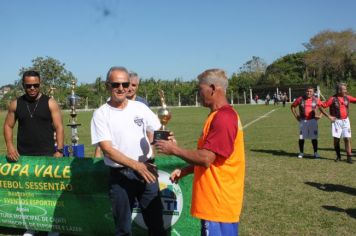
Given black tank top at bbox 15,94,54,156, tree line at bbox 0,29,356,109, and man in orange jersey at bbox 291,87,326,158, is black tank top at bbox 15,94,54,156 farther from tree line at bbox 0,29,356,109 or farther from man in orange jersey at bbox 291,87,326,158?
tree line at bbox 0,29,356,109

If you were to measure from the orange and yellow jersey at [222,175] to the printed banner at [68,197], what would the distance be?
1.54 metres

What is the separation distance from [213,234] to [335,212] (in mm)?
3683

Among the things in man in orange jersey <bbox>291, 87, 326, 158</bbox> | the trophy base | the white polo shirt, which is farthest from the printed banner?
man in orange jersey <bbox>291, 87, 326, 158</bbox>

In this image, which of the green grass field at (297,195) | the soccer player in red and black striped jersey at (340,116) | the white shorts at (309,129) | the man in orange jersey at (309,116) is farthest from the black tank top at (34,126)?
the white shorts at (309,129)

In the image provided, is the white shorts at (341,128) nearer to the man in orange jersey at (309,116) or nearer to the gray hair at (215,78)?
the man in orange jersey at (309,116)

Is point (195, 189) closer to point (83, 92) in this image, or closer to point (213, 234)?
point (213, 234)

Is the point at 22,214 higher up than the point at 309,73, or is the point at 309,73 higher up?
the point at 309,73

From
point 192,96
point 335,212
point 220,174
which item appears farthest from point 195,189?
point 192,96

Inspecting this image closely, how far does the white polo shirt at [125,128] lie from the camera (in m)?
4.00

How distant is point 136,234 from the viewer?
516 cm

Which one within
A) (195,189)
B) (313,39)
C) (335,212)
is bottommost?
(335,212)

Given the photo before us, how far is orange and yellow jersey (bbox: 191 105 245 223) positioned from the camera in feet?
10.5

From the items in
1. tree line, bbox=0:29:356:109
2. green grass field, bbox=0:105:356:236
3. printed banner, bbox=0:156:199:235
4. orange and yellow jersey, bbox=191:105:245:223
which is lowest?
green grass field, bbox=0:105:356:236

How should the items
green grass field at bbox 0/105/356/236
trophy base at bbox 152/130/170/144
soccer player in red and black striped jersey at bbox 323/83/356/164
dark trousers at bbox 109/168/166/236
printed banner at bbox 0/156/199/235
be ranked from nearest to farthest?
trophy base at bbox 152/130/170/144
dark trousers at bbox 109/168/166/236
printed banner at bbox 0/156/199/235
green grass field at bbox 0/105/356/236
soccer player in red and black striped jersey at bbox 323/83/356/164
